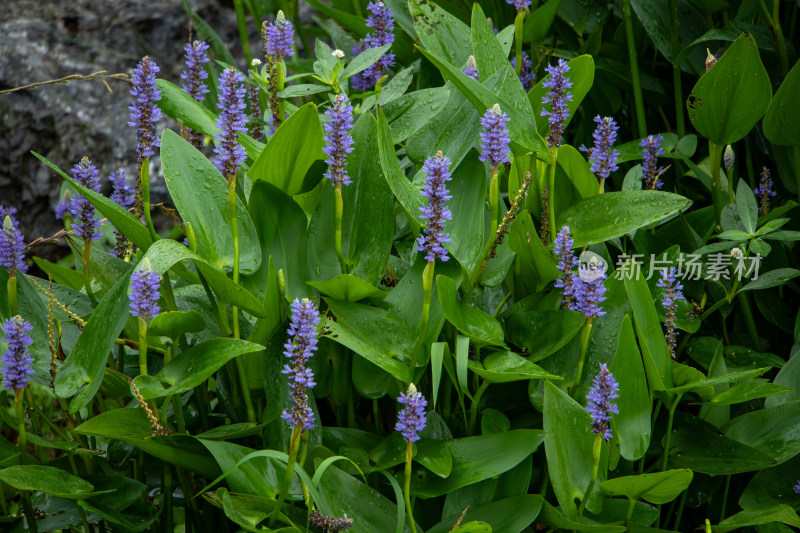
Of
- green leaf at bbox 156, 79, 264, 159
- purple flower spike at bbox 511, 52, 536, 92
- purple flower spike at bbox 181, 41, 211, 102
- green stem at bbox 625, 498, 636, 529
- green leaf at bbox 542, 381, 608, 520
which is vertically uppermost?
purple flower spike at bbox 511, 52, 536, 92

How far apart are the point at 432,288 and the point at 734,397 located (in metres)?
0.64

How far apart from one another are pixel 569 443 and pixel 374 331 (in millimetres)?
427

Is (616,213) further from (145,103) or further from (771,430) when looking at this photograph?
(145,103)

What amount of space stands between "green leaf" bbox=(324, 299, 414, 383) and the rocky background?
89.3 inches

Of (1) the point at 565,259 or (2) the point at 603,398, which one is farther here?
(1) the point at 565,259

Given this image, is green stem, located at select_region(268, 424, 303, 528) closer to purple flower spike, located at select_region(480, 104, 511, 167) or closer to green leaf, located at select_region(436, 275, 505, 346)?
green leaf, located at select_region(436, 275, 505, 346)

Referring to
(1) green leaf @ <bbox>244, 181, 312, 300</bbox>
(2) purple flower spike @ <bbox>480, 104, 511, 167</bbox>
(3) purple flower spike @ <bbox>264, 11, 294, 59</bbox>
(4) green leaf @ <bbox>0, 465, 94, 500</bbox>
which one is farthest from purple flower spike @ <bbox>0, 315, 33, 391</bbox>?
(2) purple flower spike @ <bbox>480, 104, 511, 167</bbox>

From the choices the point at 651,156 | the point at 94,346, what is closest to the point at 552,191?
the point at 651,156

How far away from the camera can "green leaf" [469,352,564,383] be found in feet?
4.54

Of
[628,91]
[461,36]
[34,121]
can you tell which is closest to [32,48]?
[34,121]

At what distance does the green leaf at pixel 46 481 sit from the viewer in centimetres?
139

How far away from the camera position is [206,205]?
159 cm

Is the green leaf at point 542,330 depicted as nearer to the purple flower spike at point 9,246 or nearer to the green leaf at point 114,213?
the green leaf at point 114,213

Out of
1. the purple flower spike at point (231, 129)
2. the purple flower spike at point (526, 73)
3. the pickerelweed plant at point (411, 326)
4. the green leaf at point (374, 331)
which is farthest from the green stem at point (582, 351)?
the purple flower spike at point (526, 73)
